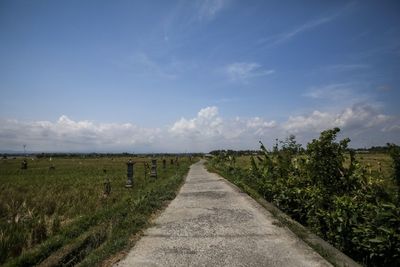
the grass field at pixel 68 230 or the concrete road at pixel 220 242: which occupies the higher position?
the concrete road at pixel 220 242

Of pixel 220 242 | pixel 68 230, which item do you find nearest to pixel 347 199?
pixel 220 242

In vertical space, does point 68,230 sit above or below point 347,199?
below

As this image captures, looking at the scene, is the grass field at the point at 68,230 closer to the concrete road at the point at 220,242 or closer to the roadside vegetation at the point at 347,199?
the concrete road at the point at 220,242

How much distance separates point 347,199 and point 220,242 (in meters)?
2.20

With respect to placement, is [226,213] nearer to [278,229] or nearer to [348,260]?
[278,229]

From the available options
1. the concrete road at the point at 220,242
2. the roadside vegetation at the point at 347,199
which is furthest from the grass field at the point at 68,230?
the roadside vegetation at the point at 347,199

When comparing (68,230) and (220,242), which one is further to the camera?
(68,230)

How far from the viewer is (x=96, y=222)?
772 cm

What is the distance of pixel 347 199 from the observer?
5.29 meters

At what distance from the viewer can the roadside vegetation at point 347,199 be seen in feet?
14.1

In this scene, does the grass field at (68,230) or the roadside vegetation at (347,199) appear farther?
the grass field at (68,230)

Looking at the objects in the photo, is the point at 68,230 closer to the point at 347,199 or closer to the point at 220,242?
the point at 220,242

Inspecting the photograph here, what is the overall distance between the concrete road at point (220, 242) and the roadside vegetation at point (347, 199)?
25.9 inches

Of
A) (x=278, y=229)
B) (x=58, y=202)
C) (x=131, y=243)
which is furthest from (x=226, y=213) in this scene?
(x=58, y=202)
